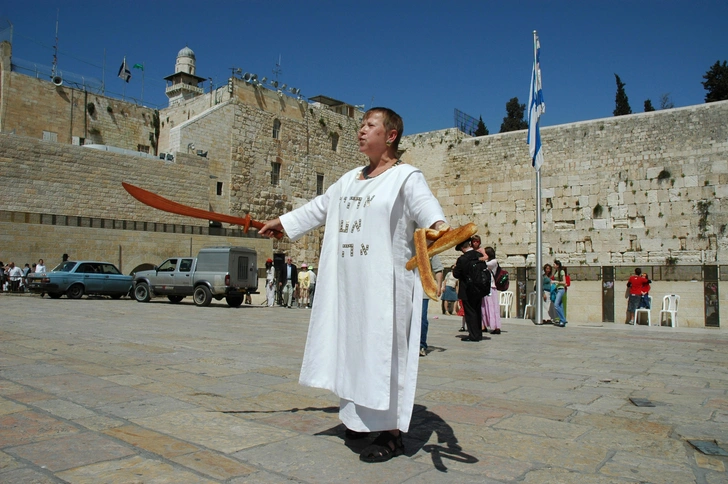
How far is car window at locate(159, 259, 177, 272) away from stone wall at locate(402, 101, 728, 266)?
37.1 feet

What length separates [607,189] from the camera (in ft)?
64.4

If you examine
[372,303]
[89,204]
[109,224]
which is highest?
[89,204]

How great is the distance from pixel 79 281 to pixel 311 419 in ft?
52.4

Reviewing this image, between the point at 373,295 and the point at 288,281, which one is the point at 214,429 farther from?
the point at 288,281

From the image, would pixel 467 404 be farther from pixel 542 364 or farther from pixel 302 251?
pixel 302 251

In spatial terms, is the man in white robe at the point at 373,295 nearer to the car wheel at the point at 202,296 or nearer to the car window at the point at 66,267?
the car wheel at the point at 202,296

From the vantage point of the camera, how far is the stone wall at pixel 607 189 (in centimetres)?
Answer: 1786

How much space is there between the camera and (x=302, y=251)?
2822cm

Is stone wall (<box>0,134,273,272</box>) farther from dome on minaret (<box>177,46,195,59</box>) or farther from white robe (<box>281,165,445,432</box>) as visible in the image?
white robe (<box>281,165,445,432</box>)

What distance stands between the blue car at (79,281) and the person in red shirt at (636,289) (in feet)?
47.8

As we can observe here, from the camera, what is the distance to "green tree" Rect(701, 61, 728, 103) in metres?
29.2

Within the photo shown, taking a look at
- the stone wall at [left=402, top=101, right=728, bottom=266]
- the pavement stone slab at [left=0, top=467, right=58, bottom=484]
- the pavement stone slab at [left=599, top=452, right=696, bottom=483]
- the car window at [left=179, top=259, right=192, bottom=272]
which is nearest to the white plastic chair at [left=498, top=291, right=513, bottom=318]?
the stone wall at [left=402, top=101, right=728, bottom=266]

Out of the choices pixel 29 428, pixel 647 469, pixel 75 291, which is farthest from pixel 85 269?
pixel 647 469

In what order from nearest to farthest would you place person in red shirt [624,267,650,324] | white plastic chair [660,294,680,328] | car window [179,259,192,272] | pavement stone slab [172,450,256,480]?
pavement stone slab [172,450,256,480] < white plastic chair [660,294,680,328] < person in red shirt [624,267,650,324] < car window [179,259,192,272]
